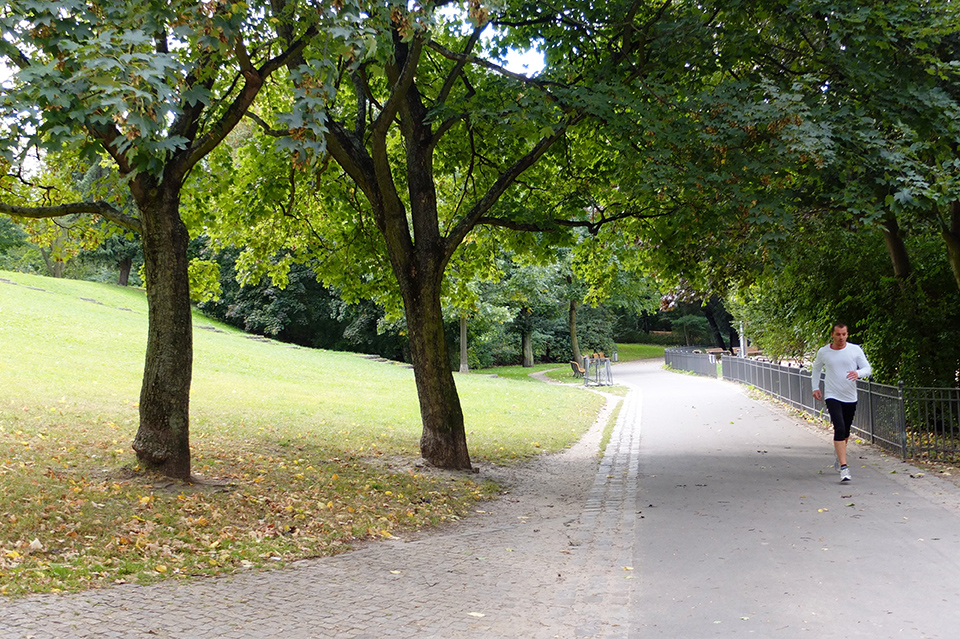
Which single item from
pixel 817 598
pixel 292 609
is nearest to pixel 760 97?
pixel 817 598

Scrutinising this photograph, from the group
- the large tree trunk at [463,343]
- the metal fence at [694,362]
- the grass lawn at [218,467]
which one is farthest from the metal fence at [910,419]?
the large tree trunk at [463,343]

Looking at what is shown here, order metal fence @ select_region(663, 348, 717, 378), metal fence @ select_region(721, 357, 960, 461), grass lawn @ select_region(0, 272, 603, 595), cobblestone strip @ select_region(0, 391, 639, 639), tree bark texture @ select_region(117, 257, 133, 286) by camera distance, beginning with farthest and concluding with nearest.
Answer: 1. tree bark texture @ select_region(117, 257, 133, 286)
2. metal fence @ select_region(663, 348, 717, 378)
3. metal fence @ select_region(721, 357, 960, 461)
4. grass lawn @ select_region(0, 272, 603, 595)
5. cobblestone strip @ select_region(0, 391, 639, 639)

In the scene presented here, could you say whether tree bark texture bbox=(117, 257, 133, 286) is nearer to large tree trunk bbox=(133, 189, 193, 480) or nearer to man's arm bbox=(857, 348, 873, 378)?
large tree trunk bbox=(133, 189, 193, 480)

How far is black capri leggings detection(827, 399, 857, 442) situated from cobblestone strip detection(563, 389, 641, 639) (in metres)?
2.54

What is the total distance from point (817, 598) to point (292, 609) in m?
3.50

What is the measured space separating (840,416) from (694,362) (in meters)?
29.9

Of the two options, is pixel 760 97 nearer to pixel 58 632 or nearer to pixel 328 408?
pixel 58 632

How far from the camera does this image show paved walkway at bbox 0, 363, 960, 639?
15.5 feet

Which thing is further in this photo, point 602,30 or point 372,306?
point 372,306

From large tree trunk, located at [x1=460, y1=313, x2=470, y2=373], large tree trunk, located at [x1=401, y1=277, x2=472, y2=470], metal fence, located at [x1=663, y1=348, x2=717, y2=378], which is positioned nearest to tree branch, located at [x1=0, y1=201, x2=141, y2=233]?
large tree trunk, located at [x1=401, y1=277, x2=472, y2=470]

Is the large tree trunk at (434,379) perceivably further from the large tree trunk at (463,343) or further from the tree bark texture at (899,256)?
the large tree trunk at (463,343)

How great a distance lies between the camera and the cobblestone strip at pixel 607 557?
16.4 feet

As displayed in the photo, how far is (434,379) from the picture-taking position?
10.6 meters

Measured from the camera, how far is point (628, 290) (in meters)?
38.5
